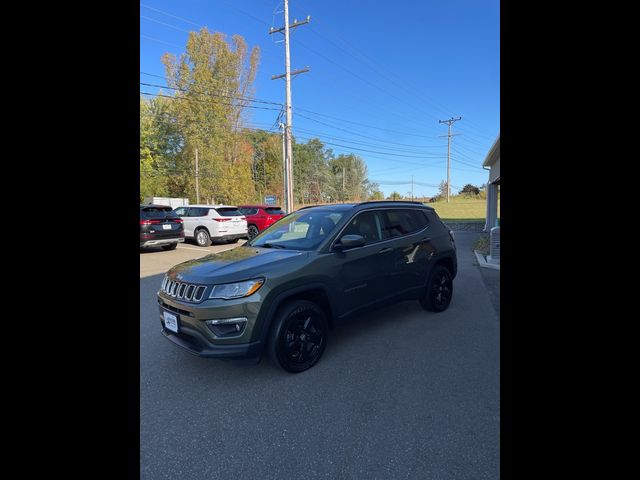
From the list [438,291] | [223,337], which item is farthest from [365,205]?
[223,337]

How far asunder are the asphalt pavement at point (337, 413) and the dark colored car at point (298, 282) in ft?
1.30

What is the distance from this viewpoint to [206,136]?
32844 mm

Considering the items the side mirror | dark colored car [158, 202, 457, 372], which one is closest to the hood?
dark colored car [158, 202, 457, 372]

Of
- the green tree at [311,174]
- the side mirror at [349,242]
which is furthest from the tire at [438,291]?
the green tree at [311,174]

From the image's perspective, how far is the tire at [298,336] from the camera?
3.21 m

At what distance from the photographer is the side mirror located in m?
3.64

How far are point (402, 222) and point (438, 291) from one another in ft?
4.37

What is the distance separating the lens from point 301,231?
4270 millimetres
